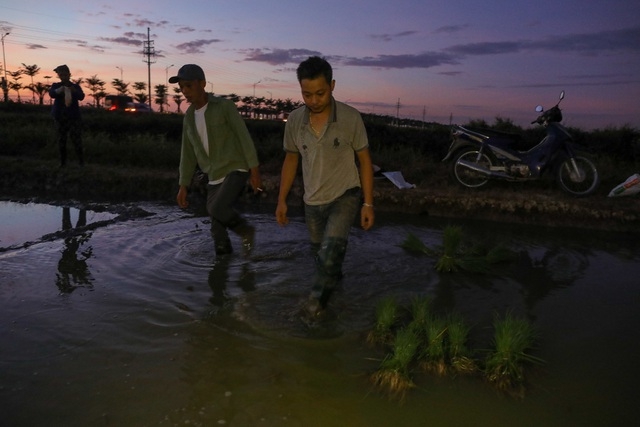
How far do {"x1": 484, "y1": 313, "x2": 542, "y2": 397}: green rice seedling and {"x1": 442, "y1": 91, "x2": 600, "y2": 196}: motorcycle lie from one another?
5032mm

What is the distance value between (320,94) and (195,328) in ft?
5.68

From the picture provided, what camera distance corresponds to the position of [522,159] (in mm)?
7199

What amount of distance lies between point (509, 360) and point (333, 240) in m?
1.24

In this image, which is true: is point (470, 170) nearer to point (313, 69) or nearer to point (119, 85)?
point (313, 69)

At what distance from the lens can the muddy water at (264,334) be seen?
88.2 inches

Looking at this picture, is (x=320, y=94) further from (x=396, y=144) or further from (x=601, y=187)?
(x=396, y=144)

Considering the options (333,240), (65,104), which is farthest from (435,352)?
(65,104)

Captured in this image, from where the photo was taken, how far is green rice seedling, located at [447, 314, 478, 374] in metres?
2.56

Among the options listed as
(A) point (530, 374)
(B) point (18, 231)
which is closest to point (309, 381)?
(A) point (530, 374)

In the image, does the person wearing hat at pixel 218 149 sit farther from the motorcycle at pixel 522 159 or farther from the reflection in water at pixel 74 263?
the motorcycle at pixel 522 159

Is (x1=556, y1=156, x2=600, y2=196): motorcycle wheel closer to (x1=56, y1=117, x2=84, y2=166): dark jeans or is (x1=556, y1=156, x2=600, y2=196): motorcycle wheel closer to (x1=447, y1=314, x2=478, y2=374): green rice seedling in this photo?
(x1=447, y1=314, x2=478, y2=374): green rice seedling

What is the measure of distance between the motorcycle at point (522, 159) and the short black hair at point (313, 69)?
17.0 feet

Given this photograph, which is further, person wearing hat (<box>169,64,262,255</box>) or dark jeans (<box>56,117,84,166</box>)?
dark jeans (<box>56,117,84,166</box>)

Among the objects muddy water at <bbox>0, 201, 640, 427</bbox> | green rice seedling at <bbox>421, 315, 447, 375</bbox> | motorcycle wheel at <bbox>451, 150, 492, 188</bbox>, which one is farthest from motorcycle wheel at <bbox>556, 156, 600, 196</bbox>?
green rice seedling at <bbox>421, 315, 447, 375</bbox>
